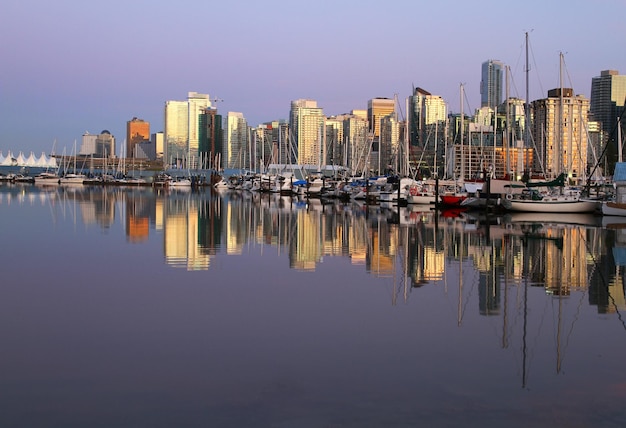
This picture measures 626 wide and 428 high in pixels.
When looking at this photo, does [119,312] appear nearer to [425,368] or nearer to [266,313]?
[266,313]

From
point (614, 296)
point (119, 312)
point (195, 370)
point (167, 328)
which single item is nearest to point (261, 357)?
point (195, 370)

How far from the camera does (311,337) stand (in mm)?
13312

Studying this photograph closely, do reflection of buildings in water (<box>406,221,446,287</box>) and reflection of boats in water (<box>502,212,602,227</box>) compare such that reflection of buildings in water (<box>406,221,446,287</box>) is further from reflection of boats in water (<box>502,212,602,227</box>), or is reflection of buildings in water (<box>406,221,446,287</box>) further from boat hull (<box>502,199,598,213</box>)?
boat hull (<box>502,199,598,213</box>)

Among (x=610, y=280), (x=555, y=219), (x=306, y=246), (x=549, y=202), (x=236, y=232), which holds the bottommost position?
(x=610, y=280)

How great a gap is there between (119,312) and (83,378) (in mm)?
4974

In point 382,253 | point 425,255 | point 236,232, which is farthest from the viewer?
point 236,232

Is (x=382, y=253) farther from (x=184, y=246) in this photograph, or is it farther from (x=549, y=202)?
(x=549, y=202)

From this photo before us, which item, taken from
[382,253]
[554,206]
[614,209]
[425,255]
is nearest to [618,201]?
[614,209]

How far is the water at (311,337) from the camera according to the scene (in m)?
9.35

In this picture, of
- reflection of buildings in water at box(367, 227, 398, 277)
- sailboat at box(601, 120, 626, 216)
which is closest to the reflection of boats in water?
sailboat at box(601, 120, 626, 216)

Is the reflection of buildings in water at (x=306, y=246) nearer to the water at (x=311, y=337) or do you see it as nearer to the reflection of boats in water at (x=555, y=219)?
the water at (x=311, y=337)

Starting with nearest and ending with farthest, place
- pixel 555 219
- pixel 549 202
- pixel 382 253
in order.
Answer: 1. pixel 382 253
2. pixel 555 219
3. pixel 549 202

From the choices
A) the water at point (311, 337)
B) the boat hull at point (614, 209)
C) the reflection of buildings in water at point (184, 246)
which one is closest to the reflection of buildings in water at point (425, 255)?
the water at point (311, 337)

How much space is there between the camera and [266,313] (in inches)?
613
